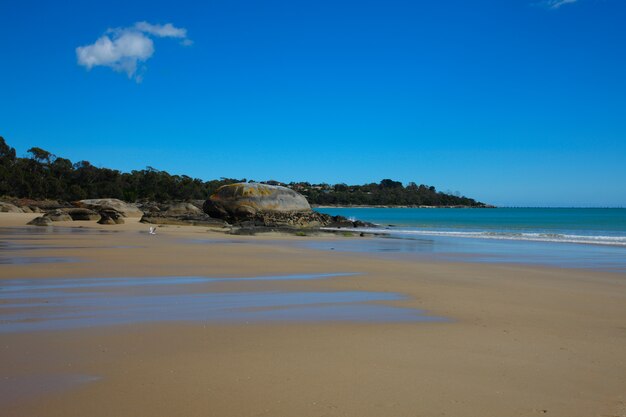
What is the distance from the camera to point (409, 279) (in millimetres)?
11086

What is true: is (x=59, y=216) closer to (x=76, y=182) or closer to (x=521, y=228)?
(x=521, y=228)

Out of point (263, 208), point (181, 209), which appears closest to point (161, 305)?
point (263, 208)

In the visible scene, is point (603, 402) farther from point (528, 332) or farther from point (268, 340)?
point (268, 340)

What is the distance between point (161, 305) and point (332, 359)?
347 centimetres

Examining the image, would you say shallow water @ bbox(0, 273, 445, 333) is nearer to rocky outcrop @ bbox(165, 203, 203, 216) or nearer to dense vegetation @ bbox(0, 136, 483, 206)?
rocky outcrop @ bbox(165, 203, 203, 216)

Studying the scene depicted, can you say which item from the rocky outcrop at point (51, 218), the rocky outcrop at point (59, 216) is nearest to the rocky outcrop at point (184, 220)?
the rocky outcrop at point (59, 216)

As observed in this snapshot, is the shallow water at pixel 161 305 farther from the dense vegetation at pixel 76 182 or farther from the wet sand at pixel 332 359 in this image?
the dense vegetation at pixel 76 182

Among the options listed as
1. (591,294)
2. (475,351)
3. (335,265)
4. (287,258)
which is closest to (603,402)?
(475,351)

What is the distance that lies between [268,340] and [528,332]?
3036mm

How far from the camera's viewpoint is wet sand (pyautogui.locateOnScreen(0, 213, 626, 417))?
386 cm

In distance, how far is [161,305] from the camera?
24.8 ft

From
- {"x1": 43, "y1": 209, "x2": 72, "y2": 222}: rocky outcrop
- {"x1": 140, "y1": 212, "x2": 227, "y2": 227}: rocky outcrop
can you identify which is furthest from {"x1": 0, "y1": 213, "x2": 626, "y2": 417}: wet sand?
{"x1": 43, "y1": 209, "x2": 72, "y2": 222}: rocky outcrop

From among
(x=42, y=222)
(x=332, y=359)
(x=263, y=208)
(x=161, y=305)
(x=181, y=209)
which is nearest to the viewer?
(x=332, y=359)

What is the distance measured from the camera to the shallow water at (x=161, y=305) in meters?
6.62
